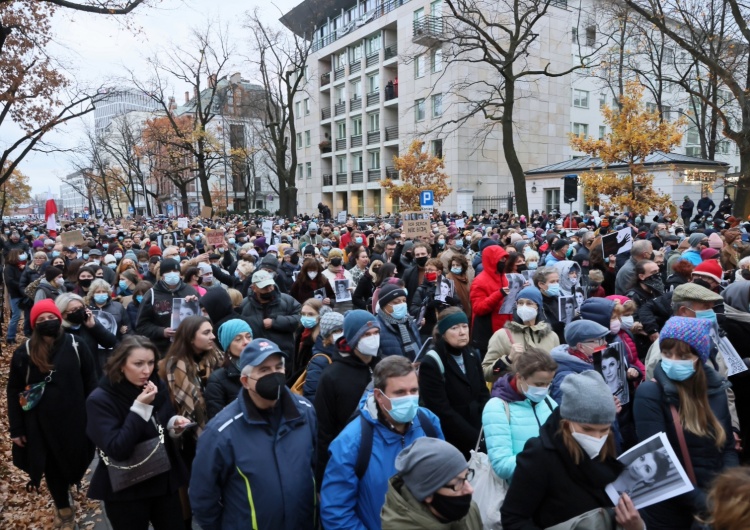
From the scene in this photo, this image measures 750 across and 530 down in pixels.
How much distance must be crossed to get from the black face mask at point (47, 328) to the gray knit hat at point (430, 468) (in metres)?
3.67

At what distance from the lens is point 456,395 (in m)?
4.12

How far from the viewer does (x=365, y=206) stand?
171 feet

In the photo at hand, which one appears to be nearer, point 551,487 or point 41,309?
point 551,487

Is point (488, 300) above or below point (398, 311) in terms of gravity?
below

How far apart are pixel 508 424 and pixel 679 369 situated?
3.77 feet

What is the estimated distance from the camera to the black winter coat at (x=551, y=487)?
2574 mm

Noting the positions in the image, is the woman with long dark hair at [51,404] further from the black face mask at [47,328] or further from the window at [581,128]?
Answer: the window at [581,128]

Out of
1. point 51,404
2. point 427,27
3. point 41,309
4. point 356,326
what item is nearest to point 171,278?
point 41,309

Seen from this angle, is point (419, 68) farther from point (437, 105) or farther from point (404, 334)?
point (404, 334)

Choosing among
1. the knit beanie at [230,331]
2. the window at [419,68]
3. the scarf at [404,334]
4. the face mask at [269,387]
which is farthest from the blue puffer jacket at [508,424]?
the window at [419,68]

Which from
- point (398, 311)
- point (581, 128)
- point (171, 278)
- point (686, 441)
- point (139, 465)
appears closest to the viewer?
point (686, 441)

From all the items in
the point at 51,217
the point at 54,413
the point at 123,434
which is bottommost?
the point at 54,413

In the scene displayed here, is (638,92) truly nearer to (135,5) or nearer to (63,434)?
(135,5)

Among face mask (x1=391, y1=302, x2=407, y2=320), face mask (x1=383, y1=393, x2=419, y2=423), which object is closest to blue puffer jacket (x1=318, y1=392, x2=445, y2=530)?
face mask (x1=383, y1=393, x2=419, y2=423)
